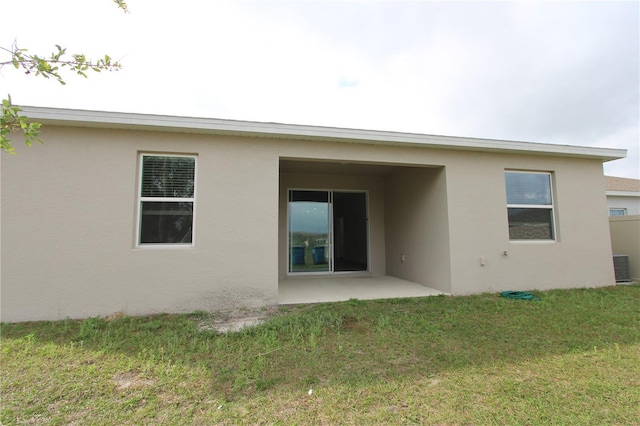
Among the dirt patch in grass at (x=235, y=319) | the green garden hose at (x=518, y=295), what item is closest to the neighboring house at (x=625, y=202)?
the green garden hose at (x=518, y=295)

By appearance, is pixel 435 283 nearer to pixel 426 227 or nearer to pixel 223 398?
pixel 426 227

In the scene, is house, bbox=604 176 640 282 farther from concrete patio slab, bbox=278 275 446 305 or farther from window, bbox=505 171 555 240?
concrete patio slab, bbox=278 275 446 305

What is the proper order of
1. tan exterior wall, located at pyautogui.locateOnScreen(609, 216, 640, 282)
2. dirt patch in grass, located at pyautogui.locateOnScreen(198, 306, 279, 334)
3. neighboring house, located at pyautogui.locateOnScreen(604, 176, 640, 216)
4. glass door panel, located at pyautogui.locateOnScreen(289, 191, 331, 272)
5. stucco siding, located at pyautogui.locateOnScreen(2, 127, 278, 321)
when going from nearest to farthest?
dirt patch in grass, located at pyautogui.locateOnScreen(198, 306, 279, 334), stucco siding, located at pyautogui.locateOnScreen(2, 127, 278, 321), tan exterior wall, located at pyautogui.locateOnScreen(609, 216, 640, 282), glass door panel, located at pyautogui.locateOnScreen(289, 191, 331, 272), neighboring house, located at pyautogui.locateOnScreen(604, 176, 640, 216)

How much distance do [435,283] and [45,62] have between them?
6.30 m

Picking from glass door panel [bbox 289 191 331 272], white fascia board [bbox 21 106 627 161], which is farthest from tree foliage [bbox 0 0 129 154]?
glass door panel [bbox 289 191 331 272]

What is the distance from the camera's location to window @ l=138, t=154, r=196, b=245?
4.46 m

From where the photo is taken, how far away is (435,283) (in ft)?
19.1

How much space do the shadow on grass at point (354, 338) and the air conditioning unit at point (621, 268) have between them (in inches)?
109

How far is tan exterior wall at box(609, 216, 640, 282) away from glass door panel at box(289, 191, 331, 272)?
24.8 feet

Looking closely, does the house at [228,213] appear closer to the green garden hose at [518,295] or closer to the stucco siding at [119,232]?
the stucco siding at [119,232]

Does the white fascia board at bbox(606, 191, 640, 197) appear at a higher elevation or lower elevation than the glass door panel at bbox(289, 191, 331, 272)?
higher

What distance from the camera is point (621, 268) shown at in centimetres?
662

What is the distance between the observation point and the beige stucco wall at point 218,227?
159 inches

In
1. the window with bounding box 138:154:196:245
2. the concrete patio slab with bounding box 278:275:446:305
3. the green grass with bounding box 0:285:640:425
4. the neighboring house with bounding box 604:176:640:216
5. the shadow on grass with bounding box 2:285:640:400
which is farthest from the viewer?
the neighboring house with bounding box 604:176:640:216
